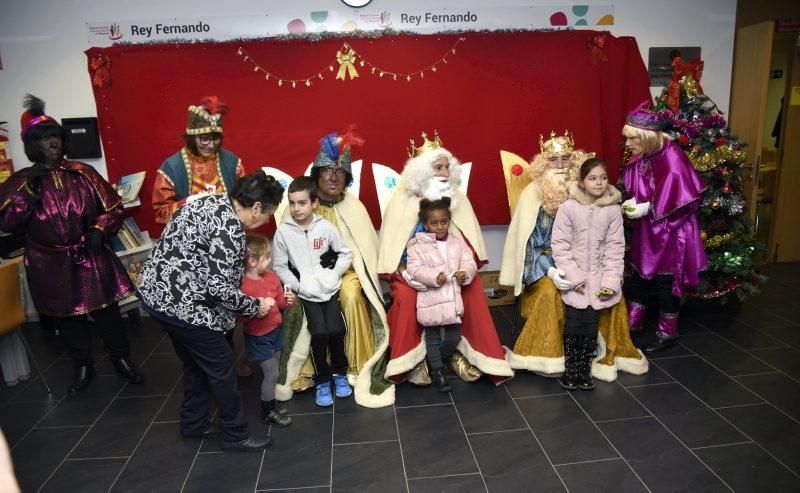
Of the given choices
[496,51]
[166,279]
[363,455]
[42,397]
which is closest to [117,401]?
[42,397]

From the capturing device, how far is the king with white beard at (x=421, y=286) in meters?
3.70

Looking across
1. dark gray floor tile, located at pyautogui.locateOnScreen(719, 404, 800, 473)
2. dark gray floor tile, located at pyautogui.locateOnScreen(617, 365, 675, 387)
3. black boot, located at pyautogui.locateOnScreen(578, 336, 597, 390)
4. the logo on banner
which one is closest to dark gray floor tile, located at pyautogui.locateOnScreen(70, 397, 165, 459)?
black boot, located at pyautogui.locateOnScreen(578, 336, 597, 390)

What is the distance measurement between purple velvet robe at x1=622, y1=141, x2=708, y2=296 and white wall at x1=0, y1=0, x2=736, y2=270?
4.79ft

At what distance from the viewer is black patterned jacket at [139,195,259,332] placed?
2.64 metres

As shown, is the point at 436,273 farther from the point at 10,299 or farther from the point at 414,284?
the point at 10,299

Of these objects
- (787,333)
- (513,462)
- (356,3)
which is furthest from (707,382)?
(356,3)

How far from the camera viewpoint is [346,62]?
15.3ft

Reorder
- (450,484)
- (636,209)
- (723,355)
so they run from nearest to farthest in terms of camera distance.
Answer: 1. (450,484)
2. (636,209)
3. (723,355)

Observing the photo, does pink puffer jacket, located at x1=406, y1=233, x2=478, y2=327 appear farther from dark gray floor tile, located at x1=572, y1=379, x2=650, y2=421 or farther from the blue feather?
dark gray floor tile, located at x1=572, y1=379, x2=650, y2=421

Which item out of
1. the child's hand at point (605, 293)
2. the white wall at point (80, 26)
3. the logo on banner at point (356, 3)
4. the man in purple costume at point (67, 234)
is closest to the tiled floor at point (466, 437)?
the man in purple costume at point (67, 234)

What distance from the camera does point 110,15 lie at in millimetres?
4586

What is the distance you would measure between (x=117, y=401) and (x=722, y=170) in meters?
4.64

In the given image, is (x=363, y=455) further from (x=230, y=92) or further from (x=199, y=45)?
(x=199, y=45)

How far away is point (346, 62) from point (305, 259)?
191 centimetres
